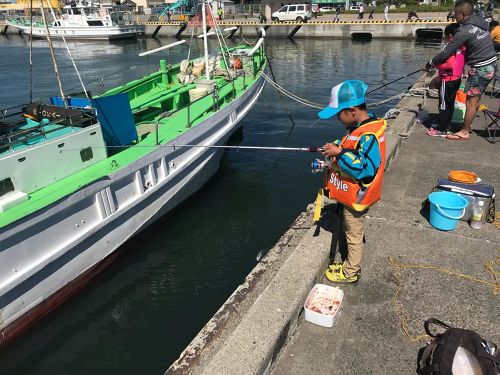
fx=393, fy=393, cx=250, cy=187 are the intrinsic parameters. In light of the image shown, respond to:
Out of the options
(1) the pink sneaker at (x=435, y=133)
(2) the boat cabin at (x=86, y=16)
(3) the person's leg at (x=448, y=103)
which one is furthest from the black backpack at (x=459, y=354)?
(2) the boat cabin at (x=86, y=16)

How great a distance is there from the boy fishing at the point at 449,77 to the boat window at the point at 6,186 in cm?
725

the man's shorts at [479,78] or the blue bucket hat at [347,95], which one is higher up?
the blue bucket hat at [347,95]

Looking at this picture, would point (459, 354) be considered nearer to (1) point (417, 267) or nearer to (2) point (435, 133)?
(1) point (417, 267)

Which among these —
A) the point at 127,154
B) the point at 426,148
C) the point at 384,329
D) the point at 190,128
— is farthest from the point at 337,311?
the point at 426,148

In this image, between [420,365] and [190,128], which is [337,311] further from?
[190,128]

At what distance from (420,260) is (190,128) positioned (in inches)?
177

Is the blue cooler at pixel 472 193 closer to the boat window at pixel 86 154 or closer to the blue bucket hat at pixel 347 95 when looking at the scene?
the blue bucket hat at pixel 347 95

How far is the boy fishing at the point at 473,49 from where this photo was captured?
264 inches

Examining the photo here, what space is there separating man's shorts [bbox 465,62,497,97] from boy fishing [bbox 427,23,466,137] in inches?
10.0

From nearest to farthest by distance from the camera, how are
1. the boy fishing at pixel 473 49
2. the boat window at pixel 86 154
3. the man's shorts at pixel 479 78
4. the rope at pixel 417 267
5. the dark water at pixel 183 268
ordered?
the rope at pixel 417 267 → the dark water at pixel 183 268 → the boat window at pixel 86 154 → the boy fishing at pixel 473 49 → the man's shorts at pixel 479 78

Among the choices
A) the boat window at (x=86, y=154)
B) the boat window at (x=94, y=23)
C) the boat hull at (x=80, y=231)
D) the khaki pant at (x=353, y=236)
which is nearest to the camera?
the khaki pant at (x=353, y=236)

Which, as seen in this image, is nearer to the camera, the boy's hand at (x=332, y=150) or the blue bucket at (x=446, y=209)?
the boy's hand at (x=332, y=150)

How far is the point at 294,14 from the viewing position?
42000mm

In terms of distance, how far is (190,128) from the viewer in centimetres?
715
